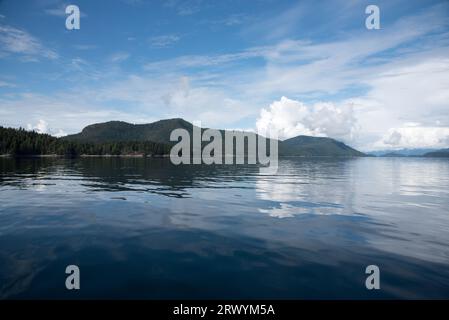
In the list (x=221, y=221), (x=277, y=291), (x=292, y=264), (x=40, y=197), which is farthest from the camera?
(x=40, y=197)

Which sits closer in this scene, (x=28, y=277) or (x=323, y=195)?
(x=28, y=277)

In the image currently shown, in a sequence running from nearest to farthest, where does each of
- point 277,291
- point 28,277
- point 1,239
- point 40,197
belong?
point 277,291, point 28,277, point 1,239, point 40,197

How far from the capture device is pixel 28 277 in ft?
44.3

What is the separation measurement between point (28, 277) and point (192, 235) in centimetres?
1032

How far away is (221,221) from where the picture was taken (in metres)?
25.9

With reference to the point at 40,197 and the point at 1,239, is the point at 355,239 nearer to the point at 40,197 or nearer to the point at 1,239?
the point at 1,239

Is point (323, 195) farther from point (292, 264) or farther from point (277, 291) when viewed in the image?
point (277, 291)

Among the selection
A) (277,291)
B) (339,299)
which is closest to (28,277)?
(277,291)

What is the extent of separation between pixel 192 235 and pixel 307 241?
27.0ft

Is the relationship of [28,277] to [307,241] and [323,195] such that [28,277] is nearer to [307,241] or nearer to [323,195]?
[307,241]
